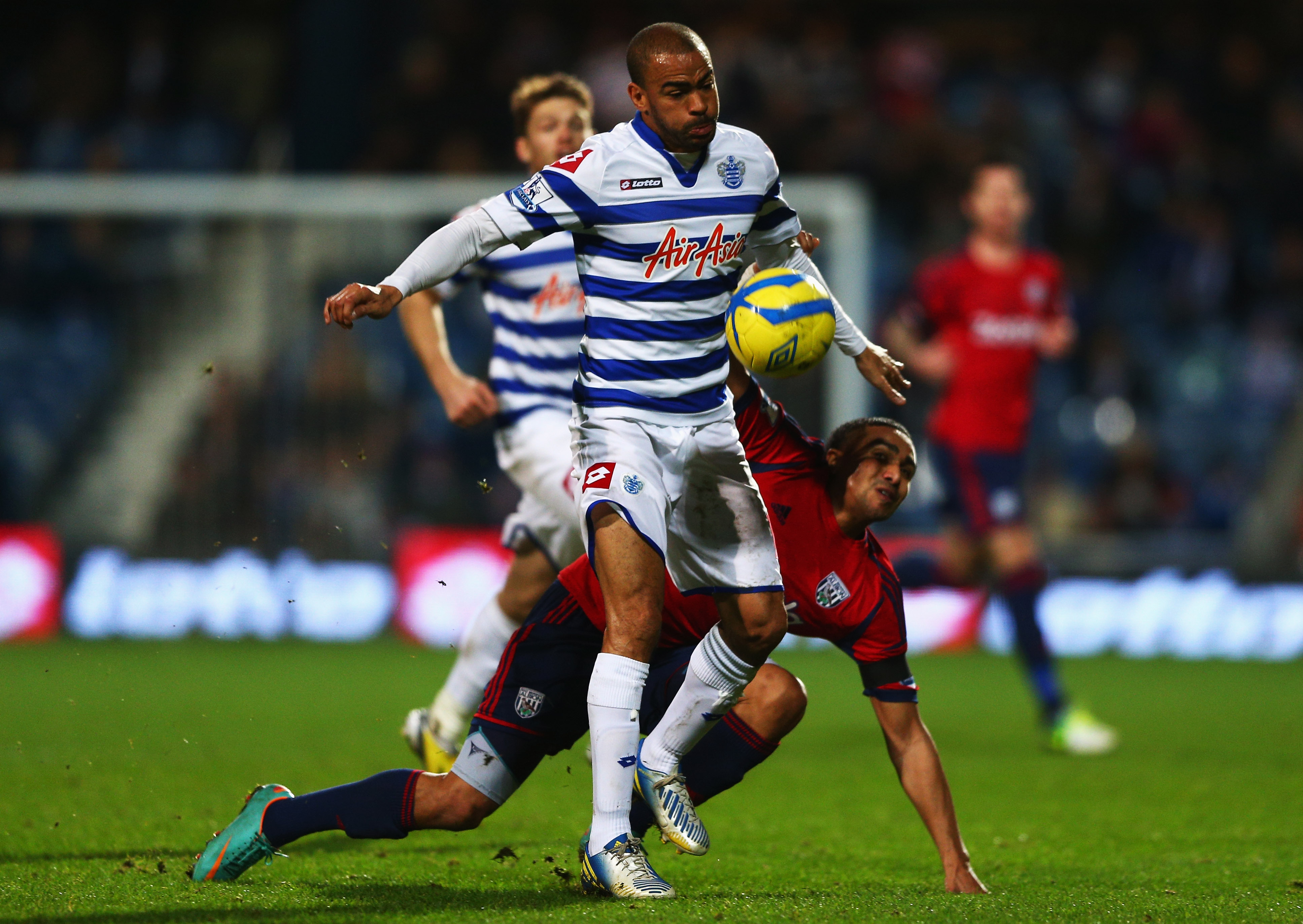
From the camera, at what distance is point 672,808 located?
395 cm

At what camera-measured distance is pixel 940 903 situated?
144 inches

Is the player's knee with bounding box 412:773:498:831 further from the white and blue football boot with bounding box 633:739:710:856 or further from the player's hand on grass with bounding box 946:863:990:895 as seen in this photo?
the player's hand on grass with bounding box 946:863:990:895

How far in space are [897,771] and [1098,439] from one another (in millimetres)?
9915

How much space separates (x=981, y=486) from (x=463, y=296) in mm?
5590

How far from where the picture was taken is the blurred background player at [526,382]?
5527mm

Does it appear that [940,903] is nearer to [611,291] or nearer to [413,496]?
[611,291]

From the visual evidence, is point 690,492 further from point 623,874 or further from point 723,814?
point 723,814

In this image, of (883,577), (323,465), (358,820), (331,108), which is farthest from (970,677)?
(331,108)

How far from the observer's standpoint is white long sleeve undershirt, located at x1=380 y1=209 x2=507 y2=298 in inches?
150

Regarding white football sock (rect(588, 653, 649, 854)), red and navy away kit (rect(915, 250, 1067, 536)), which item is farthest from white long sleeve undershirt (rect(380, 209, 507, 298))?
red and navy away kit (rect(915, 250, 1067, 536))

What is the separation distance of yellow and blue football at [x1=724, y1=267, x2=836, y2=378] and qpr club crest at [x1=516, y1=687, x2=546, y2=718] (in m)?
1.01

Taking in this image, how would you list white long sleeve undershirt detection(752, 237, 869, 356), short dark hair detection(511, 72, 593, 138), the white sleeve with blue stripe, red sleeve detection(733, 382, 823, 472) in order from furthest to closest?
short dark hair detection(511, 72, 593, 138) < red sleeve detection(733, 382, 823, 472) < white long sleeve undershirt detection(752, 237, 869, 356) < the white sleeve with blue stripe

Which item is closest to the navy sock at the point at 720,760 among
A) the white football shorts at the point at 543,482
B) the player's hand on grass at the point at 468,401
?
the white football shorts at the point at 543,482

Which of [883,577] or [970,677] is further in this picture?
[970,677]
